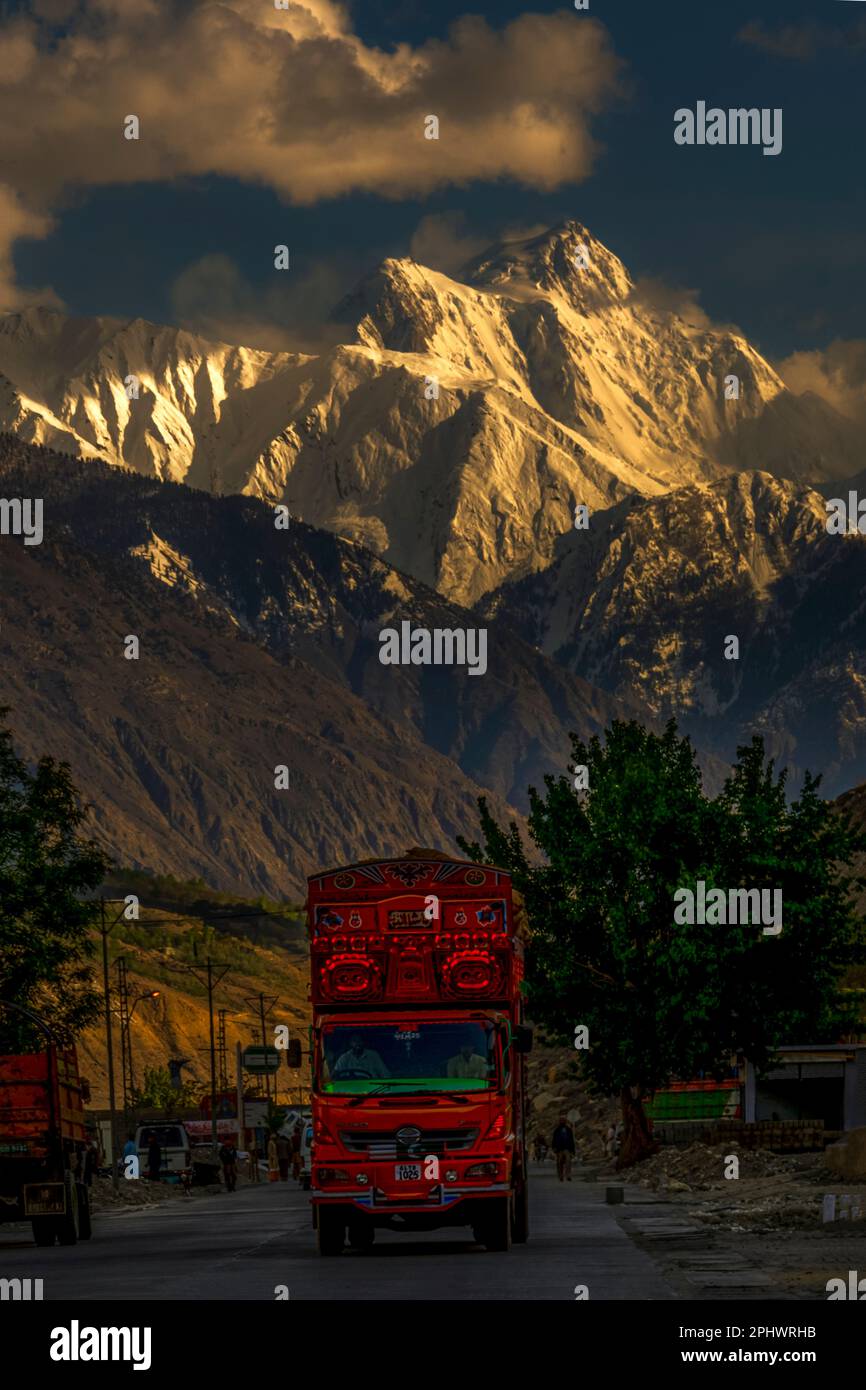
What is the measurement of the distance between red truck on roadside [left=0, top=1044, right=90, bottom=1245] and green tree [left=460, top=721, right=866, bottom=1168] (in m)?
21.8

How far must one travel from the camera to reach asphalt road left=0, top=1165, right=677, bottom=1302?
83.7ft

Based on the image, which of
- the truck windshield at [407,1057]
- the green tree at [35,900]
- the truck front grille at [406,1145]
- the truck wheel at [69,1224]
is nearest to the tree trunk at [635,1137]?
the green tree at [35,900]

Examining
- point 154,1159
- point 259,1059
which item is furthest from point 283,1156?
point 259,1059

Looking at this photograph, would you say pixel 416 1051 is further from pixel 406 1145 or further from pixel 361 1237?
pixel 361 1237

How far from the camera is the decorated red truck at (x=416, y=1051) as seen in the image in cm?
3331

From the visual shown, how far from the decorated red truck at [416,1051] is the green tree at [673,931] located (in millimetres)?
27093

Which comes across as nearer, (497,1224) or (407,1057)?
(497,1224)

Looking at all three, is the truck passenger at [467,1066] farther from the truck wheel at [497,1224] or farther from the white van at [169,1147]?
the white van at [169,1147]

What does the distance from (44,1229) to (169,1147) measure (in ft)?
195

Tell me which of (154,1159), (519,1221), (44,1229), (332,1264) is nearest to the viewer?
(332,1264)

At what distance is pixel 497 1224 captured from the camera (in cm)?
3375

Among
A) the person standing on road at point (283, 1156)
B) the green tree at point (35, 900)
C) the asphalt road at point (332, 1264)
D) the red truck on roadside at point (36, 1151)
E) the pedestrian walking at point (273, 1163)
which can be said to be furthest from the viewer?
the pedestrian walking at point (273, 1163)

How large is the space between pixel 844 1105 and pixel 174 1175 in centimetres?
2824
